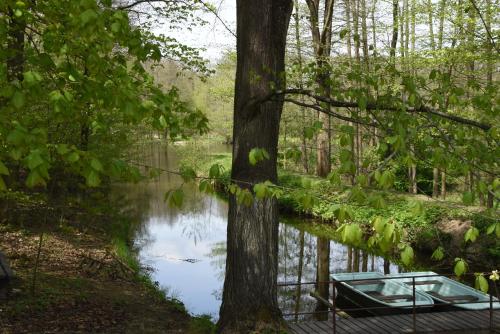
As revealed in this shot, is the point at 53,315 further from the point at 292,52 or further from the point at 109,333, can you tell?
the point at 292,52

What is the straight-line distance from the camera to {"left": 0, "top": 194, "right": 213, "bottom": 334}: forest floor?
7883 millimetres

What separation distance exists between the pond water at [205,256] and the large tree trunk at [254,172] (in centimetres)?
495

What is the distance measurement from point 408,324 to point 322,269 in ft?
24.5

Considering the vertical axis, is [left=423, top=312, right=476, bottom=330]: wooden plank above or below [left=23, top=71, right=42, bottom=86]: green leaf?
below

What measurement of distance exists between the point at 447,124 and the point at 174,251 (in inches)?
558

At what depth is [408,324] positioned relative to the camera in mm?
9055

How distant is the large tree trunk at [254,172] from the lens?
675cm

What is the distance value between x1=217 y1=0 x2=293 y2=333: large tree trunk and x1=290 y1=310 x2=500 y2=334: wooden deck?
6.63 feet

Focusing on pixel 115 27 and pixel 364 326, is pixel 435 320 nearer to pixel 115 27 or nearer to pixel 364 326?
pixel 364 326

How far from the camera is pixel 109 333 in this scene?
305 inches

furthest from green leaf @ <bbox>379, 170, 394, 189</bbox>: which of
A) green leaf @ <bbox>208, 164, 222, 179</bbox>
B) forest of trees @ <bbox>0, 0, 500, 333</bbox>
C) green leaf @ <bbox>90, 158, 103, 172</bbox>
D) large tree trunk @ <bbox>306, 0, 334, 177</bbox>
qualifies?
large tree trunk @ <bbox>306, 0, 334, 177</bbox>

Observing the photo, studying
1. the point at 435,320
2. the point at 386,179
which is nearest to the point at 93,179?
the point at 386,179

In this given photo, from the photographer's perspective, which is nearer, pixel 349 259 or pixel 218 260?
pixel 349 259

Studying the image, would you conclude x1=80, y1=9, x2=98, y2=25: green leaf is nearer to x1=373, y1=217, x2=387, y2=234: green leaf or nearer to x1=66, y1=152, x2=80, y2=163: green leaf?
x1=66, y1=152, x2=80, y2=163: green leaf
